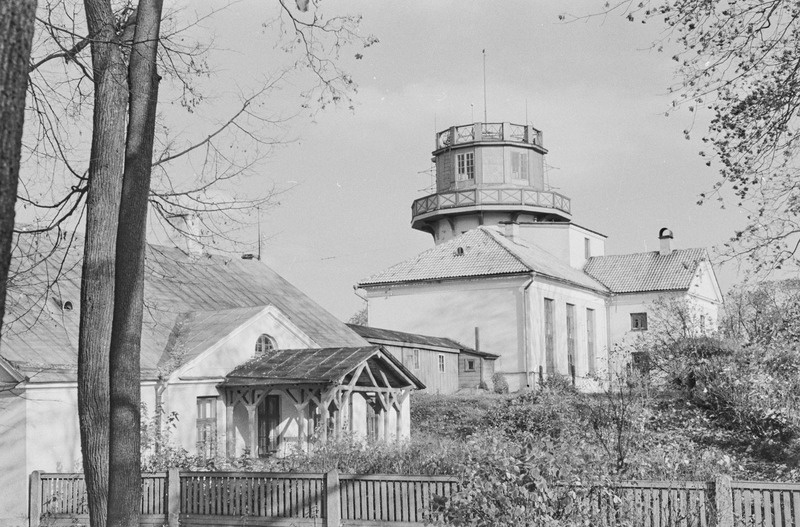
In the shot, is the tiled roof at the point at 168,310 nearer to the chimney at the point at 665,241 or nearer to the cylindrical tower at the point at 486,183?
the cylindrical tower at the point at 486,183

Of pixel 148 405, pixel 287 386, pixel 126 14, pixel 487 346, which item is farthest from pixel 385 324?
pixel 126 14

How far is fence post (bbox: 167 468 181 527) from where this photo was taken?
14577 millimetres

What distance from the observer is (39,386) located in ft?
59.6

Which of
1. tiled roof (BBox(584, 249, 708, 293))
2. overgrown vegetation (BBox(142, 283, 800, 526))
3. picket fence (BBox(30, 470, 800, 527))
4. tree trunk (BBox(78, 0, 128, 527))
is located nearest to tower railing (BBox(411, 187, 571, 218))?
tiled roof (BBox(584, 249, 708, 293))

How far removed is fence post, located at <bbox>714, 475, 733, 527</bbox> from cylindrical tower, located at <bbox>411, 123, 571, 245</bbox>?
37010 mm

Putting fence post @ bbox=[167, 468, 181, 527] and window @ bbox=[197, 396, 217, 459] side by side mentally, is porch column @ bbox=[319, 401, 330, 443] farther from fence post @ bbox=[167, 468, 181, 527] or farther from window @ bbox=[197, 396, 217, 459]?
fence post @ bbox=[167, 468, 181, 527]

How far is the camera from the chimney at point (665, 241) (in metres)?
50.9

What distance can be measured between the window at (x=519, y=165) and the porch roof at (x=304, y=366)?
83.6 feet

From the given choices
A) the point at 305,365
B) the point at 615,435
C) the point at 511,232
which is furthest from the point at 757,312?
the point at 511,232

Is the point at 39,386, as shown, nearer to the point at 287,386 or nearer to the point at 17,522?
the point at 17,522

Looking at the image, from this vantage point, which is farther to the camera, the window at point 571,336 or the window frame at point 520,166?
the window frame at point 520,166

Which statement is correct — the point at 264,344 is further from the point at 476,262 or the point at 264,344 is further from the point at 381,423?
the point at 476,262

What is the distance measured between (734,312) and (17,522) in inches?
856

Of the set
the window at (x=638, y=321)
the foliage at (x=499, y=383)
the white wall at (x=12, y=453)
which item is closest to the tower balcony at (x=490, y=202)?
the window at (x=638, y=321)
